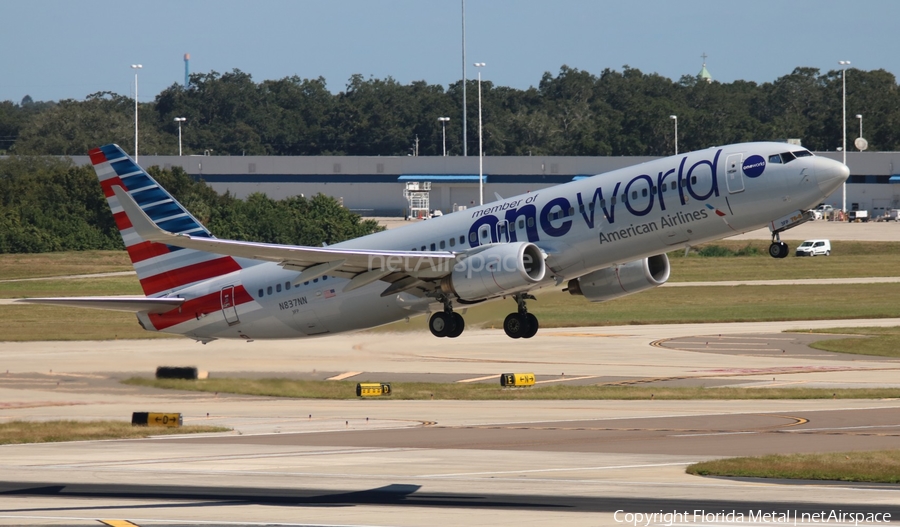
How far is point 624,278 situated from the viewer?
1779 inches

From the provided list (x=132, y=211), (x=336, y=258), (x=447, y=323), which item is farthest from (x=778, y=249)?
(x=132, y=211)

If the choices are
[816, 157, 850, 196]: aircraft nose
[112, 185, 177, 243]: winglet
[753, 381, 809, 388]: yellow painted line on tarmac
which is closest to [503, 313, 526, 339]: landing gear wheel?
[816, 157, 850, 196]: aircraft nose

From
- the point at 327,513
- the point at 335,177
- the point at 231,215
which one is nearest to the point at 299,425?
the point at 327,513

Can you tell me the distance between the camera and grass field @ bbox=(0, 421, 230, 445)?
4444 cm

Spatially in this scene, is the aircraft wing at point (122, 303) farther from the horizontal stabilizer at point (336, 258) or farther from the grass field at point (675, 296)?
the grass field at point (675, 296)

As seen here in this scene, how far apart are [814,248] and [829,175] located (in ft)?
294

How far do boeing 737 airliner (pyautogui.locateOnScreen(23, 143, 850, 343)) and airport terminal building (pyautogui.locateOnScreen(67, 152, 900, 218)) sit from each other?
348 feet

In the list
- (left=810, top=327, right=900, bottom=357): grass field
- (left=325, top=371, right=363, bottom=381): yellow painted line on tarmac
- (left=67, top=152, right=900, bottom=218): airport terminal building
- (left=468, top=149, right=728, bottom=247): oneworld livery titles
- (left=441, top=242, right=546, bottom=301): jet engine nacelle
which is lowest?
(left=325, top=371, right=363, bottom=381): yellow painted line on tarmac

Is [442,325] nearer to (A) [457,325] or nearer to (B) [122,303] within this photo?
(A) [457,325]

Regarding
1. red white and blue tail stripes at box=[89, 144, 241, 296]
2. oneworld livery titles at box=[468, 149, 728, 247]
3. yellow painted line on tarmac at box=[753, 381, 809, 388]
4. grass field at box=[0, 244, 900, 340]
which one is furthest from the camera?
grass field at box=[0, 244, 900, 340]

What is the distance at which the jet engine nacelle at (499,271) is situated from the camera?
133ft

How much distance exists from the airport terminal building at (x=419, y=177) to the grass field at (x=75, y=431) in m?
109

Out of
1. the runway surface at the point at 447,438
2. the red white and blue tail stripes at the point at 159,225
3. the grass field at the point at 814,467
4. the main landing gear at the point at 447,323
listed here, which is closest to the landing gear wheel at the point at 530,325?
the main landing gear at the point at 447,323

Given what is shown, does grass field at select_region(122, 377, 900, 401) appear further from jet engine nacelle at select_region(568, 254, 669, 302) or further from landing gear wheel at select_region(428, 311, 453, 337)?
landing gear wheel at select_region(428, 311, 453, 337)
